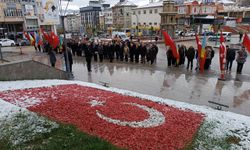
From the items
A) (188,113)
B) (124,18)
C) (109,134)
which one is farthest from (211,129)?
(124,18)

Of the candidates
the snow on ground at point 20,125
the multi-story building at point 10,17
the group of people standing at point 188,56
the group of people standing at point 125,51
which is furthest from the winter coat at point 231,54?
the multi-story building at point 10,17

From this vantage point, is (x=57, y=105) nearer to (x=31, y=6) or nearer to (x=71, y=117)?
(x=71, y=117)

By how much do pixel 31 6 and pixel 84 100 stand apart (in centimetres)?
6779

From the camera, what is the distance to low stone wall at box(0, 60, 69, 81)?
11398mm

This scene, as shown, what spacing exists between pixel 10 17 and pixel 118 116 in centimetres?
6619

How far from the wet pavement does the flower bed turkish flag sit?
2.56m

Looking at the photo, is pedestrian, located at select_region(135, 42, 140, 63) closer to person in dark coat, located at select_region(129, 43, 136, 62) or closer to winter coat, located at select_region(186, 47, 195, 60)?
person in dark coat, located at select_region(129, 43, 136, 62)

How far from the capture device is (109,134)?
5883mm

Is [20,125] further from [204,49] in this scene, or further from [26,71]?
[204,49]

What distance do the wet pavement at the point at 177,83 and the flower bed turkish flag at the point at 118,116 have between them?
8.39 ft

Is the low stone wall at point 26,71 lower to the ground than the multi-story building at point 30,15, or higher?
lower

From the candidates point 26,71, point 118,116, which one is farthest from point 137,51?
point 118,116

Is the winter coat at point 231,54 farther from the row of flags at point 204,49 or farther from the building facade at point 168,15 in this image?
the building facade at point 168,15

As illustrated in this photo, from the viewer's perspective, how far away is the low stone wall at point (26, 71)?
11.4 metres
